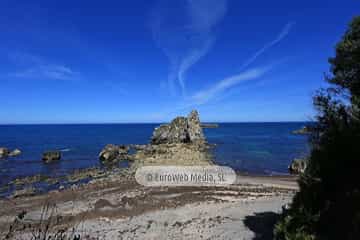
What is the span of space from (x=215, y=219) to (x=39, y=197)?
12.8m

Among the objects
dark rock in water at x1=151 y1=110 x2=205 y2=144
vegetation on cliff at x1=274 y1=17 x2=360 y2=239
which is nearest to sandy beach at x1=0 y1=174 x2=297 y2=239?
vegetation on cliff at x1=274 y1=17 x2=360 y2=239

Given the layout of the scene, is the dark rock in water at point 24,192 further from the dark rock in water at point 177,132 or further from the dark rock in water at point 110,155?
the dark rock in water at point 177,132

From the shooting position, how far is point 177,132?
52.6 meters

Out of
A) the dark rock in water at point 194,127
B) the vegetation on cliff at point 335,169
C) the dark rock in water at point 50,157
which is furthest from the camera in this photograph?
the dark rock in water at point 194,127

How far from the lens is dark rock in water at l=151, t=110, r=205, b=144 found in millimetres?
51781

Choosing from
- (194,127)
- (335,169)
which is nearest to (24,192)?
(335,169)

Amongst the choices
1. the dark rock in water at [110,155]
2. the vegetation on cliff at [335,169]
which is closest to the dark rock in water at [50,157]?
the dark rock in water at [110,155]

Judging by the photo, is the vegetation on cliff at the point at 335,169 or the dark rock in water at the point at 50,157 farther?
the dark rock in water at the point at 50,157

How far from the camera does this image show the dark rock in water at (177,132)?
51781mm

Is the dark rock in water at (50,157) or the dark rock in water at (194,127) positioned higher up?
the dark rock in water at (194,127)

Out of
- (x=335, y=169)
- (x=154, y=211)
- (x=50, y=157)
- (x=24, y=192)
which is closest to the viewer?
(x=335, y=169)

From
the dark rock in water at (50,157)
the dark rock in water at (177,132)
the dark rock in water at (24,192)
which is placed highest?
the dark rock in water at (177,132)

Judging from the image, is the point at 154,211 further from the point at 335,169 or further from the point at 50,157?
the point at 50,157

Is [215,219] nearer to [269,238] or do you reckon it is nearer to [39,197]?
[269,238]
